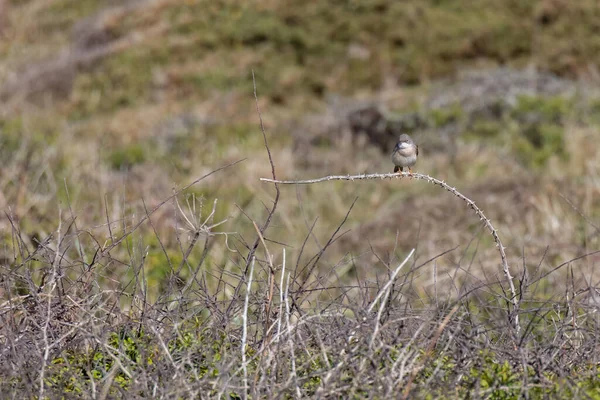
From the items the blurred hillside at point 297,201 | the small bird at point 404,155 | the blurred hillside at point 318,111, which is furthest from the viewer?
the blurred hillside at point 318,111

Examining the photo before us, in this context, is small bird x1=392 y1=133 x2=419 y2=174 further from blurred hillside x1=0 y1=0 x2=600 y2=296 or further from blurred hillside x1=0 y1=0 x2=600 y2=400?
blurred hillside x1=0 y1=0 x2=600 y2=296

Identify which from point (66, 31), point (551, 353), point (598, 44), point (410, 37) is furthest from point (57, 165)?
point (66, 31)

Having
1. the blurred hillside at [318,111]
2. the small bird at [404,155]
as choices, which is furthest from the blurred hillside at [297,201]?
the small bird at [404,155]

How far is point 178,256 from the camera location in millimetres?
6270

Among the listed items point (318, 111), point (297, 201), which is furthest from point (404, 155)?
point (318, 111)

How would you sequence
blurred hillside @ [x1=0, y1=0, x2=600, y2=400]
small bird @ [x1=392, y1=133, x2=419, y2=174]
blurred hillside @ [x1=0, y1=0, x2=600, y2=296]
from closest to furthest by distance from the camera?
1. blurred hillside @ [x1=0, y1=0, x2=600, y2=400]
2. small bird @ [x1=392, y1=133, x2=419, y2=174]
3. blurred hillside @ [x1=0, y1=0, x2=600, y2=296]

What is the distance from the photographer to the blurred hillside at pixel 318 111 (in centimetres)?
798

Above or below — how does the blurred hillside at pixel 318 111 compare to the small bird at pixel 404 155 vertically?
below

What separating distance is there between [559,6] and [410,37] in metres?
2.58

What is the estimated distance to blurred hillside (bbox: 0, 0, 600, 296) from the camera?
26.2 ft

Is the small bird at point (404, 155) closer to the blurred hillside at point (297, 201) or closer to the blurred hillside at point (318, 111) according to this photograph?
the blurred hillside at point (297, 201)

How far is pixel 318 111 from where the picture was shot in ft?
49.6

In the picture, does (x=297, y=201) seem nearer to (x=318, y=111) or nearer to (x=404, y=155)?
(x=404, y=155)

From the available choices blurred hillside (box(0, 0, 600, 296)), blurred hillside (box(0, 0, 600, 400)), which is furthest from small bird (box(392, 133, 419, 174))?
blurred hillside (box(0, 0, 600, 296))
